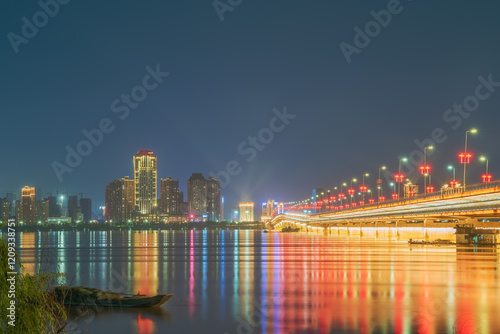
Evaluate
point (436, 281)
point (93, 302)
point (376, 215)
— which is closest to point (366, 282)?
point (436, 281)

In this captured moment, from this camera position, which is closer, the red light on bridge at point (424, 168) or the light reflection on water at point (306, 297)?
the light reflection on water at point (306, 297)

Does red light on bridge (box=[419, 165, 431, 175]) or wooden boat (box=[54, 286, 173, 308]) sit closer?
wooden boat (box=[54, 286, 173, 308])

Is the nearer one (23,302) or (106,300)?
(23,302)

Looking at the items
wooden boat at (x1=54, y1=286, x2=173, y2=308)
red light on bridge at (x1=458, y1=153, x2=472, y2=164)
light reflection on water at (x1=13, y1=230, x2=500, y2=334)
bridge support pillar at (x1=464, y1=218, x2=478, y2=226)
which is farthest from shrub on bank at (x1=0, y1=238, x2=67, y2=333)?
bridge support pillar at (x1=464, y1=218, x2=478, y2=226)

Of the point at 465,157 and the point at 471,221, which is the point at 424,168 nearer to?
the point at 471,221

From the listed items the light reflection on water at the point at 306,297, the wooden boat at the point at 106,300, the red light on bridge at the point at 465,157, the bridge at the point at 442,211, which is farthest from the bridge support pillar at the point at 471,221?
the wooden boat at the point at 106,300

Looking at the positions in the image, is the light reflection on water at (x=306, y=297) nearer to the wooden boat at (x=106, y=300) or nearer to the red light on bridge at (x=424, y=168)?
the wooden boat at (x=106, y=300)

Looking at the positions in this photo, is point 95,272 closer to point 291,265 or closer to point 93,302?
point 291,265

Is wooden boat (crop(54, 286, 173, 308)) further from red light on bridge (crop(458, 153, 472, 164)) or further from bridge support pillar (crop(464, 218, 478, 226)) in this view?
bridge support pillar (crop(464, 218, 478, 226))

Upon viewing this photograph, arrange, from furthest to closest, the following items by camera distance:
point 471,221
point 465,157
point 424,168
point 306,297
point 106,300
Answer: point 424,168, point 471,221, point 465,157, point 306,297, point 106,300

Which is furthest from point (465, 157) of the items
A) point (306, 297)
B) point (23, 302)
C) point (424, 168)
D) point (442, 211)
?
point (23, 302)

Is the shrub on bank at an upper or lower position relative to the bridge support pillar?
lower
